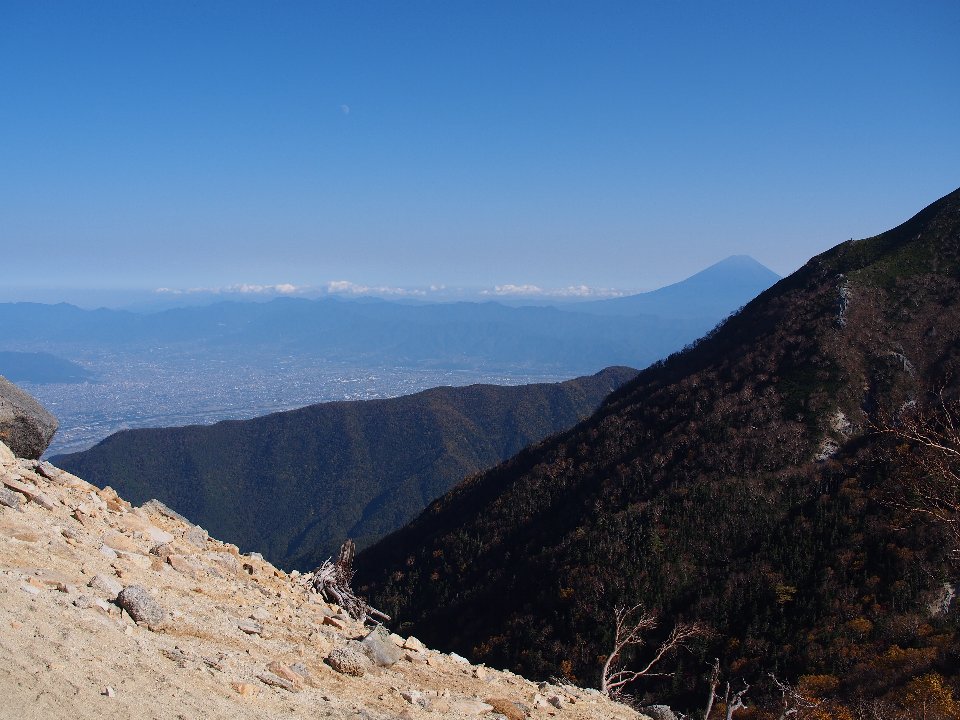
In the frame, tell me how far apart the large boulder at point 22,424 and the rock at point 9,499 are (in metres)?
4.24

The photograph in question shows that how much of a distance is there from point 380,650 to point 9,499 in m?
6.42

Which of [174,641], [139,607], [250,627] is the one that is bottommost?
[250,627]

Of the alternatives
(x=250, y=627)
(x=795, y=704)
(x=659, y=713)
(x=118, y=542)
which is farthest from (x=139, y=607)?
(x=795, y=704)

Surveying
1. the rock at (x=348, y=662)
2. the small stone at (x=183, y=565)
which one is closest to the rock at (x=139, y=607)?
the small stone at (x=183, y=565)

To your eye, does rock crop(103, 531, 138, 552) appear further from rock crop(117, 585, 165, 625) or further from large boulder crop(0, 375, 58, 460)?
large boulder crop(0, 375, 58, 460)

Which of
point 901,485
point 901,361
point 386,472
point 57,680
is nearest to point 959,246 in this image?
point 901,361

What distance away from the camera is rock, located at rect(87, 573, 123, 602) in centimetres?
851

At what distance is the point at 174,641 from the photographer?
810cm

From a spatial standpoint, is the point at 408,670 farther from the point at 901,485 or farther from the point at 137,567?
the point at 901,485

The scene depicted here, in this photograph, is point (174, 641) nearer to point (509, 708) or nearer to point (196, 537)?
point (509, 708)

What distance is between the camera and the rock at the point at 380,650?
32.6ft

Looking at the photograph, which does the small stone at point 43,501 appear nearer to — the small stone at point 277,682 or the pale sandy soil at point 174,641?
the pale sandy soil at point 174,641

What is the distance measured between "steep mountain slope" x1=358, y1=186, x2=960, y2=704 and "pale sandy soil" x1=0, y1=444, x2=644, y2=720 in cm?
2220

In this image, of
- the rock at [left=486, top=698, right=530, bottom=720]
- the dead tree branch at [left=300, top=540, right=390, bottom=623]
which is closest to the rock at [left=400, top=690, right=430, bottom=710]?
the rock at [left=486, top=698, right=530, bottom=720]
